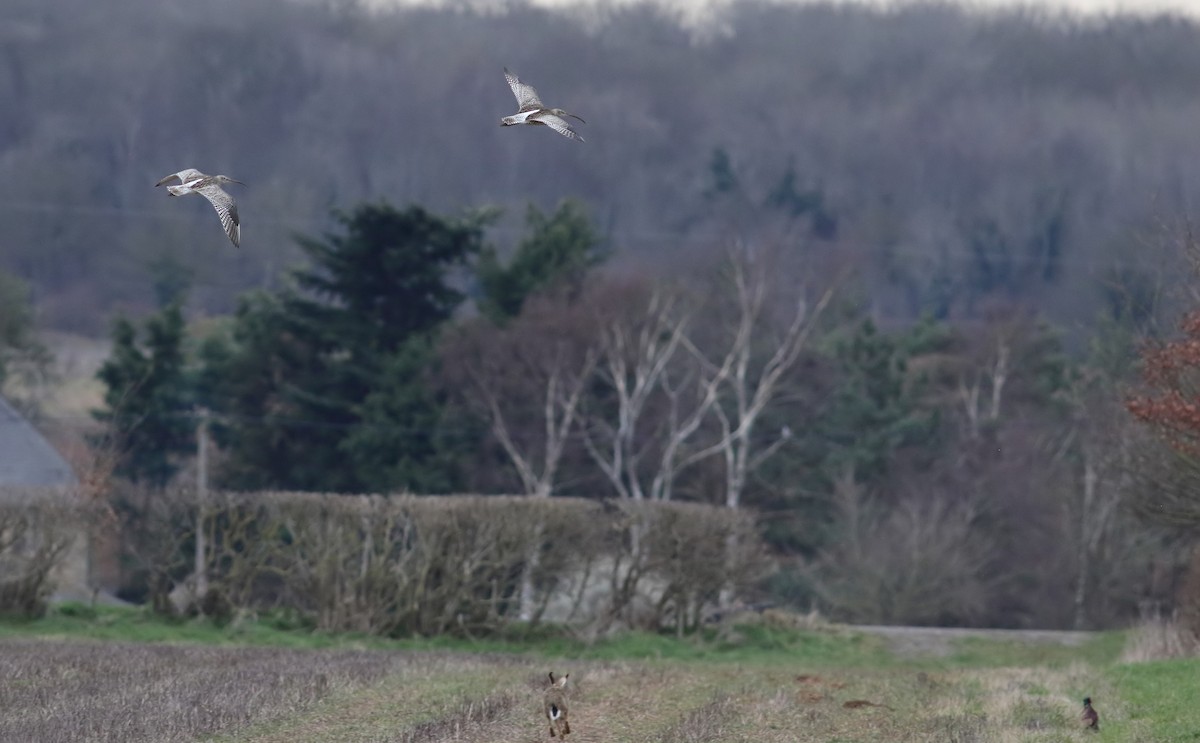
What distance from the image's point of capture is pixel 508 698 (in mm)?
15133

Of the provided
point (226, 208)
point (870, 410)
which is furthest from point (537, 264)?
point (226, 208)

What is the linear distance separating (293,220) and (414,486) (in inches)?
1564

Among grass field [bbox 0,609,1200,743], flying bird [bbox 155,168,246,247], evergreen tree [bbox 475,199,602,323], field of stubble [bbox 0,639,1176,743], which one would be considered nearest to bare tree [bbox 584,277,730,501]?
evergreen tree [bbox 475,199,602,323]

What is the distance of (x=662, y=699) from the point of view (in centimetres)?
1584

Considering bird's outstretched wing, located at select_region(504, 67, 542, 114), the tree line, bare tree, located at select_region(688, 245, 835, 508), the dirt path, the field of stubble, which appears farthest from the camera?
the tree line

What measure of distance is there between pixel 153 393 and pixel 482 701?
35.0 metres

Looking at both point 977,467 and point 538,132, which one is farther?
point 538,132

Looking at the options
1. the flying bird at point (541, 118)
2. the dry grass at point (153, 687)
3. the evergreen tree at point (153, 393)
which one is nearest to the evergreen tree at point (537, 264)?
the evergreen tree at point (153, 393)

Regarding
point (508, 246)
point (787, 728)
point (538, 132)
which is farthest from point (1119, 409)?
point (538, 132)

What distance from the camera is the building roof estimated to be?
153ft

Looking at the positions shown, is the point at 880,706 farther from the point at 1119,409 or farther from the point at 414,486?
the point at 414,486

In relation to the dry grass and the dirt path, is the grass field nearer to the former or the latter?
the dry grass

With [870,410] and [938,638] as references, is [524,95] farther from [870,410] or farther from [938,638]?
[870,410]

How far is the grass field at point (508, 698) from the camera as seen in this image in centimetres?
1312
